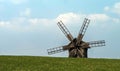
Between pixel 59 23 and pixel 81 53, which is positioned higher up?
pixel 59 23

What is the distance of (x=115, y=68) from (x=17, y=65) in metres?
8.91

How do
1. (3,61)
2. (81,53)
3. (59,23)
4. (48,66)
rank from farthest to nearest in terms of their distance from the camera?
1. (59,23)
2. (81,53)
3. (3,61)
4. (48,66)

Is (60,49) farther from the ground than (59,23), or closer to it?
closer to it

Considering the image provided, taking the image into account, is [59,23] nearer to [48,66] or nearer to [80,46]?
[80,46]

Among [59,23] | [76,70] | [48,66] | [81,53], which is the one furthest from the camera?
[59,23]

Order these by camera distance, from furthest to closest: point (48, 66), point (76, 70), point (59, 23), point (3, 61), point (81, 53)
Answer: point (59, 23) → point (81, 53) → point (3, 61) → point (48, 66) → point (76, 70)

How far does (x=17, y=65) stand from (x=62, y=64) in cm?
436

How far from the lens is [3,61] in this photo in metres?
36.3

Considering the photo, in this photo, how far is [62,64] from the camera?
3475cm

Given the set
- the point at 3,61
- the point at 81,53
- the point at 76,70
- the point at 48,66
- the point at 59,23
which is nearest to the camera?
the point at 76,70

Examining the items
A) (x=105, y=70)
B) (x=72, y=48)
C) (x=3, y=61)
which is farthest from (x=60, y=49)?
(x=105, y=70)

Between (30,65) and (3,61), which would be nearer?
(30,65)

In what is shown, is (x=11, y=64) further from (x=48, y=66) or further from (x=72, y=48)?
(x=72, y=48)

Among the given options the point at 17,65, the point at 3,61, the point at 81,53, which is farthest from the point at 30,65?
the point at 81,53
